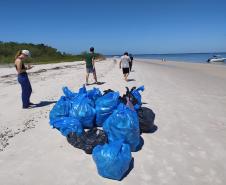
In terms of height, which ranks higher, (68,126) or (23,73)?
(23,73)

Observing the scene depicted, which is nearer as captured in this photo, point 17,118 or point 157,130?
point 157,130

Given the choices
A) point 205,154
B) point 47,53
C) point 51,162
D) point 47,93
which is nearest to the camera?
point 51,162

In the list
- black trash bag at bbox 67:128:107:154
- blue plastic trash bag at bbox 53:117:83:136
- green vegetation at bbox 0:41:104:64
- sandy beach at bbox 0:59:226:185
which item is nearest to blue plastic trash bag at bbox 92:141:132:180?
sandy beach at bbox 0:59:226:185

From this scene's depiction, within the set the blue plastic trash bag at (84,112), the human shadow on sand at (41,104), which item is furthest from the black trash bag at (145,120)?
the human shadow on sand at (41,104)

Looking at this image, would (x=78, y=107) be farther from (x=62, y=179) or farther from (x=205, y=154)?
(x=205, y=154)

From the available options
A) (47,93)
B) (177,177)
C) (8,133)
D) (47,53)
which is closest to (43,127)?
(8,133)

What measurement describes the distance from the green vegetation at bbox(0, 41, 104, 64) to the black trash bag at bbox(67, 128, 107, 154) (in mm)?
38492

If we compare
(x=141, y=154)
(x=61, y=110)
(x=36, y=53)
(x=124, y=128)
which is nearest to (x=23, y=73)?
(x=61, y=110)

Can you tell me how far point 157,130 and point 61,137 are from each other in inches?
75.1

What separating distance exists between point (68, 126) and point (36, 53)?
5319 cm

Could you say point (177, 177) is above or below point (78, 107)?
below

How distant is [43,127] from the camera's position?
19.8ft

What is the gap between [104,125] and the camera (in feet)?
16.0

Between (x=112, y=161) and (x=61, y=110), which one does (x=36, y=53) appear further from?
(x=112, y=161)
